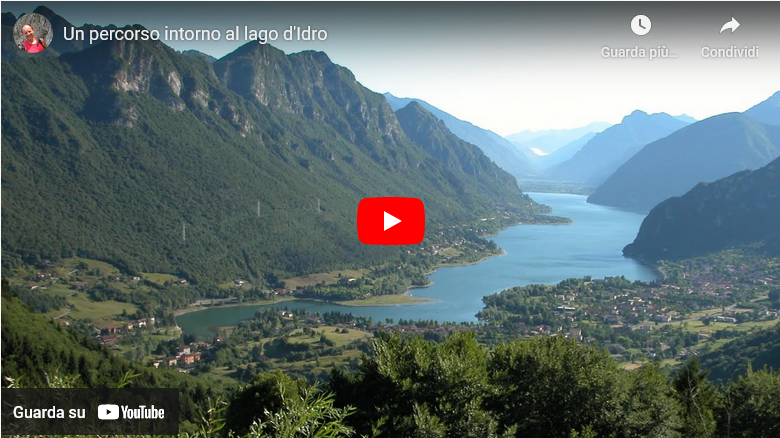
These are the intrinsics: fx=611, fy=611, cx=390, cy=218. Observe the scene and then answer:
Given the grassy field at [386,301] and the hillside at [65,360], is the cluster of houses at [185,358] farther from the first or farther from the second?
the grassy field at [386,301]

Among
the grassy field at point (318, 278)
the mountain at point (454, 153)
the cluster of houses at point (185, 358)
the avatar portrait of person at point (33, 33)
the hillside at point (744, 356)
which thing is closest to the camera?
the avatar portrait of person at point (33, 33)

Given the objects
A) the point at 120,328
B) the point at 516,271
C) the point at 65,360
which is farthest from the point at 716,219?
the point at 65,360

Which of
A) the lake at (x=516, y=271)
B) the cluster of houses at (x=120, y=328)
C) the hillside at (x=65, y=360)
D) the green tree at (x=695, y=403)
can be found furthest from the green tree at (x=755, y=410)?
the cluster of houses at (x=120, y=328)

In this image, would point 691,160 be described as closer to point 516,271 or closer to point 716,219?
point 716,219

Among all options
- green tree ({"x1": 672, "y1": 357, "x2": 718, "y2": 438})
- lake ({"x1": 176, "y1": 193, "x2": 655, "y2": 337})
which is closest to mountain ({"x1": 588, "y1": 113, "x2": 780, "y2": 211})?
lake ({"x1": 176, "y1": 193, "x2": 655, "y2": 337})

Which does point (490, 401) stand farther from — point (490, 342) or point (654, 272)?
point (654, 272)

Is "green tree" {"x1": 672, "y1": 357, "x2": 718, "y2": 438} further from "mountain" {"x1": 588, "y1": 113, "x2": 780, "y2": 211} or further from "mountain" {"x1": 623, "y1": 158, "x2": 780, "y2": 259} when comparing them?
"mountain" {"x1": 588, "y1": 113, "x2": 780, "y2": 211}
